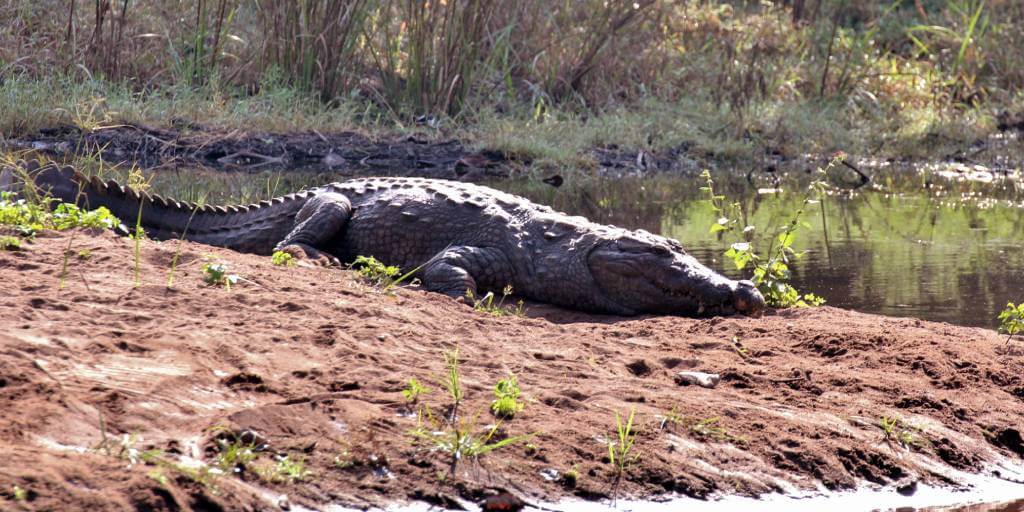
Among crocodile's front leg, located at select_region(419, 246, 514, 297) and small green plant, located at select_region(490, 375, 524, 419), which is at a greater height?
small green plant, located at select_region(490, 375, 524, 419)

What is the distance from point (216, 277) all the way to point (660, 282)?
92.9 inches

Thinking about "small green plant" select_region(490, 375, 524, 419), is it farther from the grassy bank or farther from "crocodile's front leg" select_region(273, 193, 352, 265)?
the grassy bank

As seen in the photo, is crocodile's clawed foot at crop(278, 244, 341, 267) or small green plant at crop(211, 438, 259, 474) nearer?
small green plant at crop(211, 438, 259, 474)

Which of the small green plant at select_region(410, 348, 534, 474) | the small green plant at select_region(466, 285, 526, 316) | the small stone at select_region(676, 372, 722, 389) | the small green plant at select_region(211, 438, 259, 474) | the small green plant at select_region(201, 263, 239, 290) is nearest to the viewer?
the small green plant at select_region(211, 438, 259, 474)

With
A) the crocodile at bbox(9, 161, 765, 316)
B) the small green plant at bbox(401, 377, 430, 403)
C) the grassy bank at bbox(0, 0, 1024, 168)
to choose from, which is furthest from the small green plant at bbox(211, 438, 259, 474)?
the grassy bank at bbox(0, 0, 1024, 168)

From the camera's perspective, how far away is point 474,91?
44.9ft

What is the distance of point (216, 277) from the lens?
14.9 feet

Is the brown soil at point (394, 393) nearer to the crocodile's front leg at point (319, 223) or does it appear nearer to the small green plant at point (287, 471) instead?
the small green plant at point (287, 471)

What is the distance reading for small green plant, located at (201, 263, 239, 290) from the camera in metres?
4.52

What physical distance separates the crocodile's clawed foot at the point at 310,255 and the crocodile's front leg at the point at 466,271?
18.8 inches

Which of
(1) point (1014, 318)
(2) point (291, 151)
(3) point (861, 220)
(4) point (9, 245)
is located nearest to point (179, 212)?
(4) point (9, 245)

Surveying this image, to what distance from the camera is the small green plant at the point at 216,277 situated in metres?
4.52

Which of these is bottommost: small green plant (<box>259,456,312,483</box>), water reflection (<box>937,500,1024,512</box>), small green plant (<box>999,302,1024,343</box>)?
water reflection (<box>937,500,1024,512</box>)

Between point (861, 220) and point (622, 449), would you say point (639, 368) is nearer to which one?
point (622, 449)
